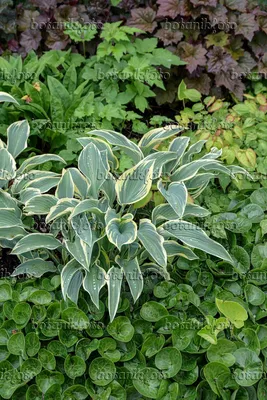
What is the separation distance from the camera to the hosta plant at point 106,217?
108 inches

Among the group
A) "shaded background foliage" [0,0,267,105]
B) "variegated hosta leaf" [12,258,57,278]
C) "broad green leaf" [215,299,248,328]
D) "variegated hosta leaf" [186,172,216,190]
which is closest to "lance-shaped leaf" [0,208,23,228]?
"variegated hosta leaf" [12,258,57,278]

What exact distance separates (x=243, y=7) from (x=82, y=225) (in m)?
2.29

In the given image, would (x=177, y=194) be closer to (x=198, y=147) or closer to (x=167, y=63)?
(x=198, y=147)

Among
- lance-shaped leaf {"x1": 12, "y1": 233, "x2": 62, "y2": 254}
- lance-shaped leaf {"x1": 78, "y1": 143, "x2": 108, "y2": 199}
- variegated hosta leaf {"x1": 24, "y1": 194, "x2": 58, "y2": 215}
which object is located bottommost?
lance-shaped leaf {"x1": 12, "y1": 233, "x2": 62, "y2": 254}

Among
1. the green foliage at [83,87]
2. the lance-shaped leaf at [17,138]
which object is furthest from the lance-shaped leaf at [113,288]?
the green foliage at [83,87]

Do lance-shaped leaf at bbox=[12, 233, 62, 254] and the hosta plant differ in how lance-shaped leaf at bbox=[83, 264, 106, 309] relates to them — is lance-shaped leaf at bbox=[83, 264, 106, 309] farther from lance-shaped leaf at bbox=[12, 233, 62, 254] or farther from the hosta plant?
lance-shaped leaf at bbox=[12, 233, 62, 254]

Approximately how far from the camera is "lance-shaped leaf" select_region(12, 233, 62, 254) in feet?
9.25

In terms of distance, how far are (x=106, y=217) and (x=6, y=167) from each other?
701 mm

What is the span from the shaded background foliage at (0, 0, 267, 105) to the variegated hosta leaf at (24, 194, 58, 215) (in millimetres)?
1628

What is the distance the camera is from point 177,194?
2.84 m

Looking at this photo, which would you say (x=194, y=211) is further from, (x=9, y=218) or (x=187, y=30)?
(x=187, y=30)

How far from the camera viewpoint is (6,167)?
3094 mm

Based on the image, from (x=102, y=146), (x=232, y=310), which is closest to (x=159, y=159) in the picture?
(x=102, y=146)

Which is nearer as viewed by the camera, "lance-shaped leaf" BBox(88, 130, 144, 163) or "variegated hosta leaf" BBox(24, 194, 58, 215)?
"variegated hosta leaf" BBox(24, 194, 58, 215)
